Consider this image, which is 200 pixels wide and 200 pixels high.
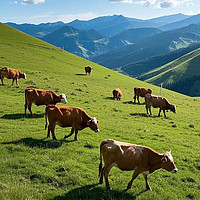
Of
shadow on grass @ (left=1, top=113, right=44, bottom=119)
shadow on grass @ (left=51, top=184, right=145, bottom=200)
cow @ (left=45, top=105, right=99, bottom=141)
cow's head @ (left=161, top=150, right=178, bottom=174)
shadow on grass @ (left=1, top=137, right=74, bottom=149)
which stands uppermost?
cow @ (left=45, top=105, right=99, bottom=141)

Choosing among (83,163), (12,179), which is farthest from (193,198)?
(12,179)

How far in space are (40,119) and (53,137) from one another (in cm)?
572

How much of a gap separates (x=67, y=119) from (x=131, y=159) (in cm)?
600

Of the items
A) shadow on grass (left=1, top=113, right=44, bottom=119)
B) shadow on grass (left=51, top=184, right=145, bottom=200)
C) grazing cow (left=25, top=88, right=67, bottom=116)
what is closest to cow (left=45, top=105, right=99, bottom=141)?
shadow on grass (left=51, top=184, right=145, bottom=200)

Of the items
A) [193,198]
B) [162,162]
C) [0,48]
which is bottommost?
[193,198]

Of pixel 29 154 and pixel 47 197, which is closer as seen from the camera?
pixel 47 197

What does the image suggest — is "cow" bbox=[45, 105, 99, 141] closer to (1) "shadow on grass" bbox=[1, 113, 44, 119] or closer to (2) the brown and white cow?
(2) the brown and white cow

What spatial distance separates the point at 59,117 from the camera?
14383 mm

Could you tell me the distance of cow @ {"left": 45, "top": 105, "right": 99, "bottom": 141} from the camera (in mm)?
14336

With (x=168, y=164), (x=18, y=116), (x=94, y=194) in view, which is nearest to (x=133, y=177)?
(x=168, y=164)

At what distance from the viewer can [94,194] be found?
9500mm

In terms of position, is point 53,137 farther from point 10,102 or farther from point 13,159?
point 10,102

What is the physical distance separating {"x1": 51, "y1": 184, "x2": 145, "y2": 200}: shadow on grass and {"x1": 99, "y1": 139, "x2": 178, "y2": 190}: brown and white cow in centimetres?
38

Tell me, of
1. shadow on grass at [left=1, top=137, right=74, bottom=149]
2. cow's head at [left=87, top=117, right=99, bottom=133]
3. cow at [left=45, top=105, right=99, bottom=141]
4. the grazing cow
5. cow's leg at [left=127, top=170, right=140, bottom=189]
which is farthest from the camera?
the grazing cow
